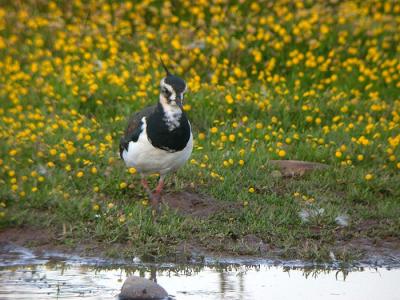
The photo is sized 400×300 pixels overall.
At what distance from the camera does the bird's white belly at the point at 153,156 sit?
28.5 feet

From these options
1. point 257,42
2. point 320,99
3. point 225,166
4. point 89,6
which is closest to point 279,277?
point 225,166

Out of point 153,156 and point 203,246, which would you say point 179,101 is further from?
point 203,246

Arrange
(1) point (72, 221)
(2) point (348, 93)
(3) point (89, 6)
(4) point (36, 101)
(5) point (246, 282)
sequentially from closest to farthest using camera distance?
(5) point (246, 282)
(1) point (72, 221)
(4) point (36, 101)
(2) point (348, 93)
(3) point (89, 6)

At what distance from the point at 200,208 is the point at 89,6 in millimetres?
5640

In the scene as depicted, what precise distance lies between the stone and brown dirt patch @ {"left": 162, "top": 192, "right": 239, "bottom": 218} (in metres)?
1.96

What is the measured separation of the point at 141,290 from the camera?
6723mm

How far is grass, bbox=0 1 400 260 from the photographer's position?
336 inches

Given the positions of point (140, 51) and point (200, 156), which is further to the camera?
point (140, 51)

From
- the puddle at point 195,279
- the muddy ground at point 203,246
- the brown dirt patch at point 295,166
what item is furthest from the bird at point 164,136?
the brown dirt patch at point 295,166

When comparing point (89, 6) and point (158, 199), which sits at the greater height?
point (89, 6)

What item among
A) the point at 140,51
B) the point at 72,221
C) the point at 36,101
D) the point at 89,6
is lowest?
the point at 72,221

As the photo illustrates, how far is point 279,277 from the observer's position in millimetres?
7551

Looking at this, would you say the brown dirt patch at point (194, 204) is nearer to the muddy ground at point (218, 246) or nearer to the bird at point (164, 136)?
the muddy ground at point (218, 246)

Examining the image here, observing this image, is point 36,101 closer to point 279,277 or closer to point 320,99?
point 320,99
